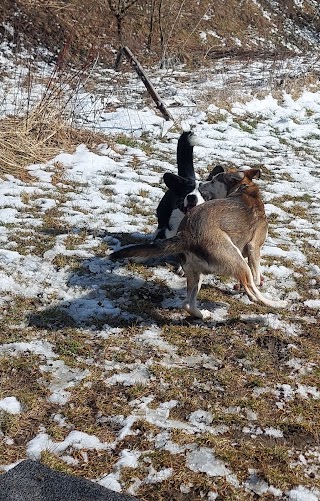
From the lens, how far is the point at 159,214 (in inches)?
241

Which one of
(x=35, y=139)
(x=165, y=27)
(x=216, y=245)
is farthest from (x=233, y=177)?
(x=165, y=27)

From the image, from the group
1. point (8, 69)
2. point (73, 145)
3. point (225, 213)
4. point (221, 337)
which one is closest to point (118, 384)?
point (221, 337)

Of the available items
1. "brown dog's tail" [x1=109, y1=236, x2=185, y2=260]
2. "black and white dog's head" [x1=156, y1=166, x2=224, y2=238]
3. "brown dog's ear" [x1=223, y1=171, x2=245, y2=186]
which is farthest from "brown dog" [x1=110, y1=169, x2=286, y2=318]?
"black and white dog's head" [x1=156, y1=166, x2=224, y2=238]

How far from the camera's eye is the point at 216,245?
4398 mm

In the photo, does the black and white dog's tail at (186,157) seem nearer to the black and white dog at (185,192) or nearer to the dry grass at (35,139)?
the black and white dog at (185,192)

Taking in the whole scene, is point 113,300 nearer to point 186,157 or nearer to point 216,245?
point 216,245

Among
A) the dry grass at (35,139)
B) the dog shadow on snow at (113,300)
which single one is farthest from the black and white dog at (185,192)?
the dry grass at (35,139)

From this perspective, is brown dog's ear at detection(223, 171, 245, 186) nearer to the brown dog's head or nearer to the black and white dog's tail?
the brown dog's head

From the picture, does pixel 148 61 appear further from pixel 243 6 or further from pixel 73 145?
pixel 73 145

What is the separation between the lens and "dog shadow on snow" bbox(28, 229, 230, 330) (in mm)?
4496

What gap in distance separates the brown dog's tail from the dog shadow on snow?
527 millimetres

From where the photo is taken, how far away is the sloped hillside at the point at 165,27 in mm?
17344

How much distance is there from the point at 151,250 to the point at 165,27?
1755 cm

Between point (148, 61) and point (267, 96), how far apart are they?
21.3 ft
